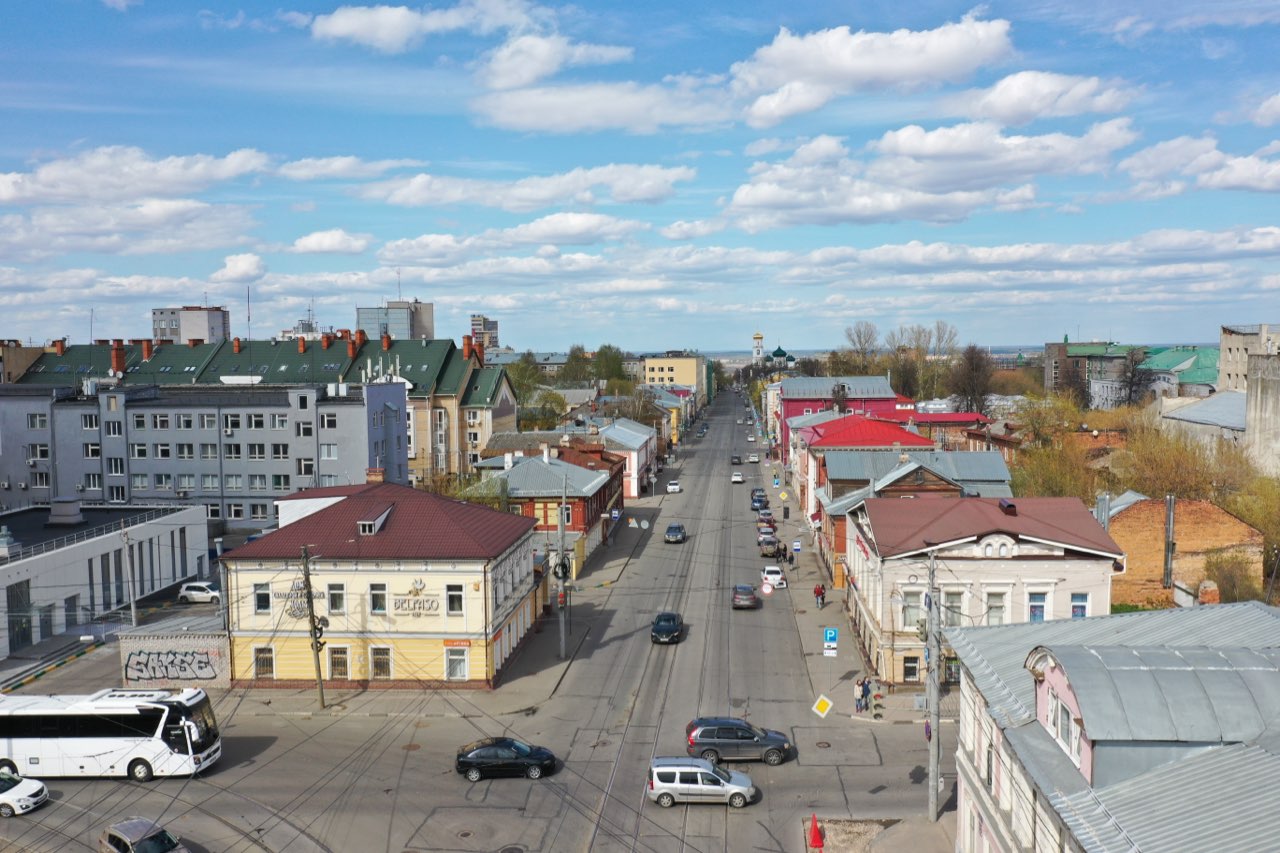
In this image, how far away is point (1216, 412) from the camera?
77.6 m

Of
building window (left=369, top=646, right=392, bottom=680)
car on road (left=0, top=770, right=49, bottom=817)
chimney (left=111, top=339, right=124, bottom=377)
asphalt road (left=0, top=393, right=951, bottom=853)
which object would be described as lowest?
asphalt road (left=0, top=393, right=951, bottom=853)

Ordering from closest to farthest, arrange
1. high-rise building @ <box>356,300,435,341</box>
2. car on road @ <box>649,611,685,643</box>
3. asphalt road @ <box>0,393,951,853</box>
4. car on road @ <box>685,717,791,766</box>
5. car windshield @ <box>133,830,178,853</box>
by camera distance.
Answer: car windshield @ <box>133,830,178,853</box> < asphalt road @ <box>0,393,951,853</box> < car on road @ <box>685,717,791,766</box> < car on road @ <box>649,611,685,643</box> < high-rise building @ <box>356,300,435,341</box>

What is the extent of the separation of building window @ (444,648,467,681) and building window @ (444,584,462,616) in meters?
1.34

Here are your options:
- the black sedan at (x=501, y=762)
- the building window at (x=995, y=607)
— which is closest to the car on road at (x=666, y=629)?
the building window at (x=995, y=607)

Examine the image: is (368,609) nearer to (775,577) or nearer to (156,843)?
(156,843)

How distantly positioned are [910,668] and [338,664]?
20211 mm

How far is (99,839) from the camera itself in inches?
976

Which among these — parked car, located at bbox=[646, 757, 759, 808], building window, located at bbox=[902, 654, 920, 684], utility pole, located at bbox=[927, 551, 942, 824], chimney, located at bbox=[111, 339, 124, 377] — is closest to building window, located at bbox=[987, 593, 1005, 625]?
building window, located at bbox=[902, 654, 920, 684]

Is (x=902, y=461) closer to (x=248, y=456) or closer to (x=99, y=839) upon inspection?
(x=99, y=839)

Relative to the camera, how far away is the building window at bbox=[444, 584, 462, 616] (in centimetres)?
3738

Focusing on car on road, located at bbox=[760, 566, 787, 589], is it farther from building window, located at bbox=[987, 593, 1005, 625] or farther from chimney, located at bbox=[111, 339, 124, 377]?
chimney, located at bbox=[111, 339, 124, 377]

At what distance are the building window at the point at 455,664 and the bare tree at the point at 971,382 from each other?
109 m

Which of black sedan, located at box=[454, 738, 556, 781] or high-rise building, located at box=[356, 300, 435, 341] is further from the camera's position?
high-rise building, located at box=[356, 300, 435, 341]

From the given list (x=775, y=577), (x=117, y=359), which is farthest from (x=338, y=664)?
(x=117, y=359)
